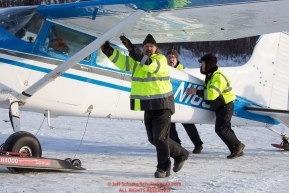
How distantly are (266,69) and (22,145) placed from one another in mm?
4851

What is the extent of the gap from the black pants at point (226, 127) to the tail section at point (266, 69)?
3.95 feet

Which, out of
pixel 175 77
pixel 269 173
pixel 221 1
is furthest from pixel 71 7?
pixel 269 173

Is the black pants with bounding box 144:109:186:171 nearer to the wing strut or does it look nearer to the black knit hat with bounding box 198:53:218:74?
the wing strut

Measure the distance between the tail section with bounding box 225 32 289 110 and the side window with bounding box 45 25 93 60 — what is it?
10.6 feet

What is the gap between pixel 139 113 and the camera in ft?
22.9

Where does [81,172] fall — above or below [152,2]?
below

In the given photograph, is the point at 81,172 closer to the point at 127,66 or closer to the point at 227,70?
the point at 127,66

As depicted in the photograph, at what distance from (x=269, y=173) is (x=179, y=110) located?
1.92 meters

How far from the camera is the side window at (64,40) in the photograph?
5820 millimetres

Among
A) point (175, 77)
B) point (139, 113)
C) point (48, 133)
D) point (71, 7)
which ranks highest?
point (71, 7)

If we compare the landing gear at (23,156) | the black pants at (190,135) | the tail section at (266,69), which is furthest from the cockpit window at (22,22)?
the tail section at (266,69)

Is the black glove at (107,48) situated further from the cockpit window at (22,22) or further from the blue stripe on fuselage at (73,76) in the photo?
the cockpit window at (22,22)

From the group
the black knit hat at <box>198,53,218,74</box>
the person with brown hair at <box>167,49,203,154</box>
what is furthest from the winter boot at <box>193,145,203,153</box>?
the black knit hat at <box>198,53,218,74</box>

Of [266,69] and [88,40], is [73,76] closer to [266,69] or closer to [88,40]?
[88,40]
